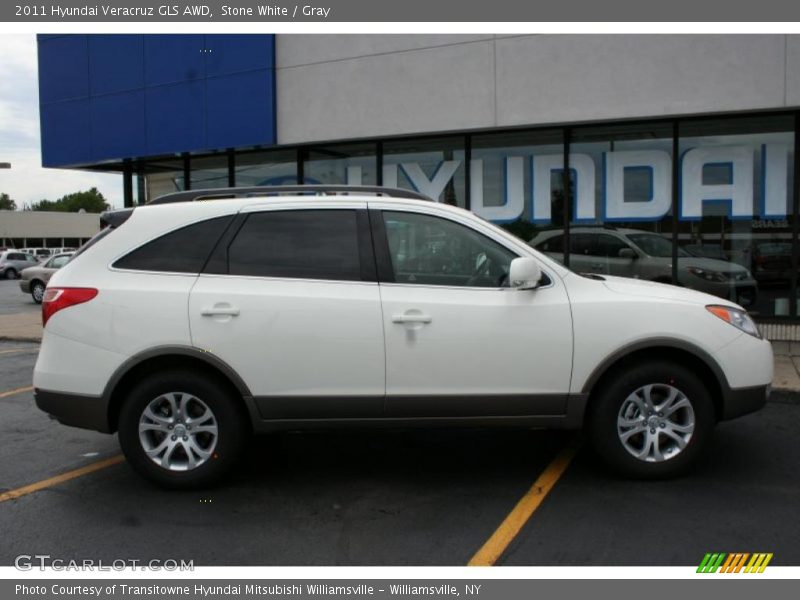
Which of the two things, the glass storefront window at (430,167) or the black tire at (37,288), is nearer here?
the glass storefront window at (430,167)

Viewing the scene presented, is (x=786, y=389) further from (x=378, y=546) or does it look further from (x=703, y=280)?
(x=378, y=546)

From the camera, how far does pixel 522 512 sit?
155 inches

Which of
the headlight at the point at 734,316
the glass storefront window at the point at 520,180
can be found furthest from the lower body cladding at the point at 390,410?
Result: the glass storefront window at the point at 520,180

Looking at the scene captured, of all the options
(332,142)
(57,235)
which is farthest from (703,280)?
(57,235)

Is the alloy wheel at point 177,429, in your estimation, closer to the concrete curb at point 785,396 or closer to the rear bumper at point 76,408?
the rear bumper at point 76,408

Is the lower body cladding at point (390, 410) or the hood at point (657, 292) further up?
the hood at point (657, 292)

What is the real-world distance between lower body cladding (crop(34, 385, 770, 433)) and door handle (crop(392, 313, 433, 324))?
47 cm

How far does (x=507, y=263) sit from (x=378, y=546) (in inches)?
73.7

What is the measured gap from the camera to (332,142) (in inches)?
430

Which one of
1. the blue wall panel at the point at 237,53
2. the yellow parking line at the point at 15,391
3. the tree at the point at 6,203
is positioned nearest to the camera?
the yellow parking line at the point at 15,391

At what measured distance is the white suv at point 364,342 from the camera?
413cm

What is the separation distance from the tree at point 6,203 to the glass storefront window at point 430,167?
13627cm

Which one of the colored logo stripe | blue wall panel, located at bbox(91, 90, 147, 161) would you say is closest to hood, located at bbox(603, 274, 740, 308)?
the colored logo stripe

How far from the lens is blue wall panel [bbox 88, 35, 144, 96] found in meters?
11.9
